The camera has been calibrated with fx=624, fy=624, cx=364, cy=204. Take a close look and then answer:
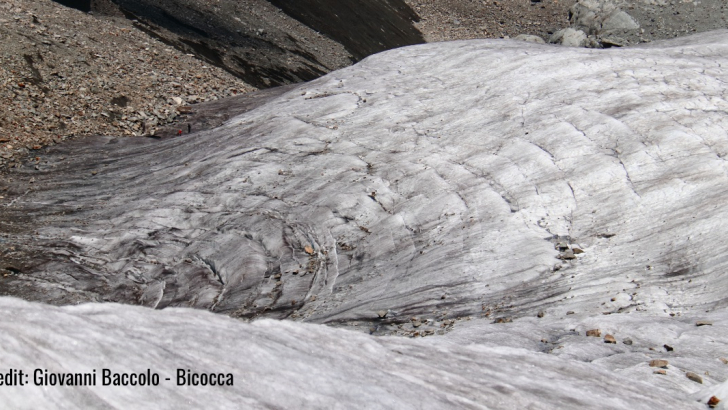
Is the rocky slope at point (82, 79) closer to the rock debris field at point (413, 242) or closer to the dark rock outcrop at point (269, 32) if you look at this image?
the rock debris field at point (413, 242)

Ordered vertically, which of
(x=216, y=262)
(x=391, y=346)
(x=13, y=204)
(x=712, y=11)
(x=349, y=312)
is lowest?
(x=13, y=204)

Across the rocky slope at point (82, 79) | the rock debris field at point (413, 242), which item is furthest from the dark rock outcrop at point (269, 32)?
the rock debris field at point (413, 242)

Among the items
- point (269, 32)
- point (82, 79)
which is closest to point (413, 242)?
point (82, 79)

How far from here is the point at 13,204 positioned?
16.5 meters

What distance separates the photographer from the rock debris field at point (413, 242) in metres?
7.27

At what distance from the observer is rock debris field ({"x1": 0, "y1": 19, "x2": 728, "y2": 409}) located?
23.8ft

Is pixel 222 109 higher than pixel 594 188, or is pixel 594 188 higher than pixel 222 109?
pixel 594 188

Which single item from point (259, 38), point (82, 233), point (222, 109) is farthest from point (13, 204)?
point (259, 38)

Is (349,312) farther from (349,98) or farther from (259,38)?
(259,38)

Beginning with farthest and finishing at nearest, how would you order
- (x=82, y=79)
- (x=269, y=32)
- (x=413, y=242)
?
1. (x=269, y=32)
2. (x=82, y=79)
3. (x=413, y=242)

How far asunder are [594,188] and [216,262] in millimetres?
8589

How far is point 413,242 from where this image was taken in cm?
1363

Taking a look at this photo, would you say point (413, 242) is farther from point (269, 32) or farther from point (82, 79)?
point (269, 32)

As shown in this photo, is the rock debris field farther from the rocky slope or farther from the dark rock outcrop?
the dark rock outcrop
